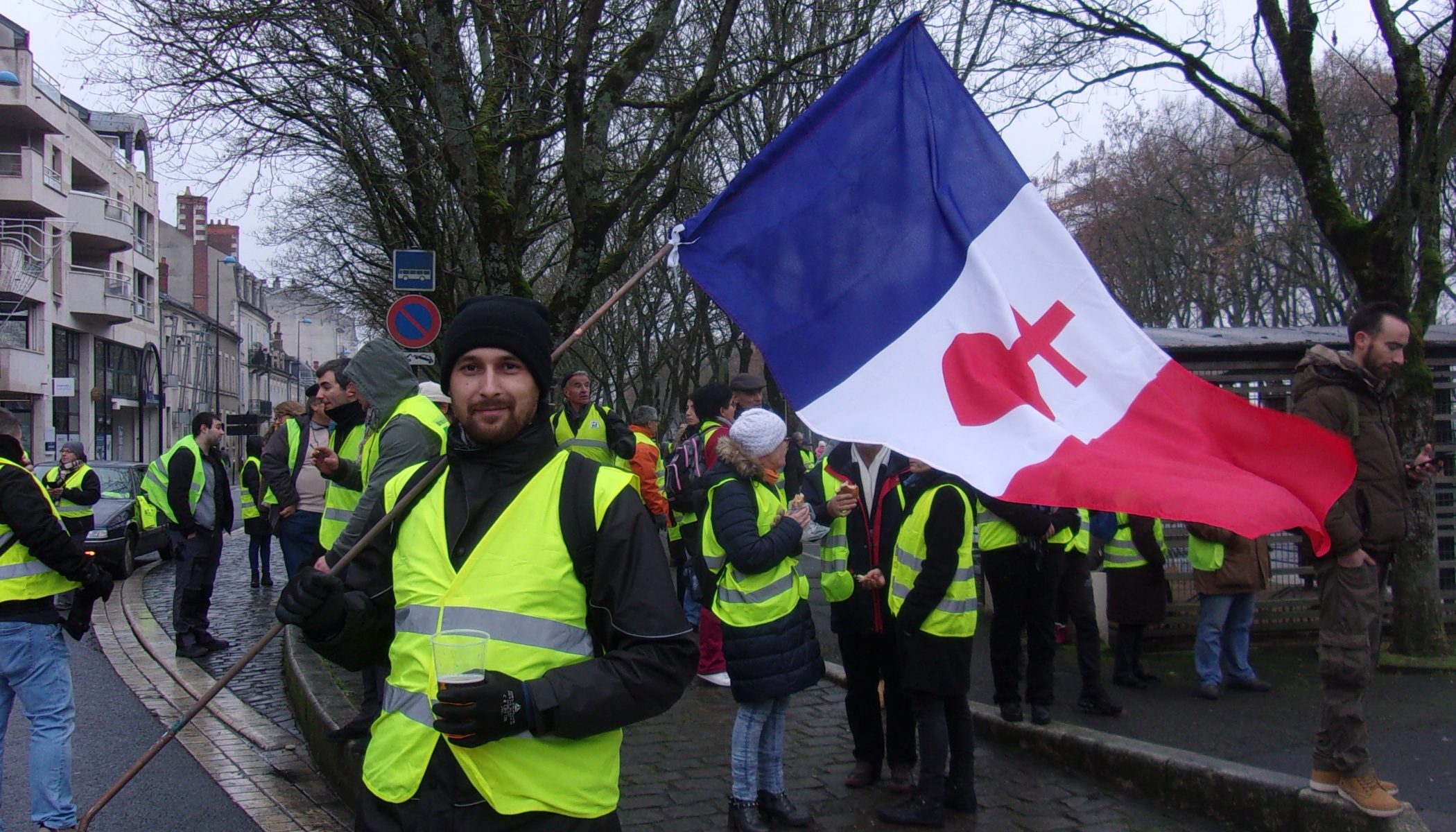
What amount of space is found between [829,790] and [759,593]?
4.44ft

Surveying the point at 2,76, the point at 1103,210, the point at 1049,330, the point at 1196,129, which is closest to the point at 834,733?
the point at 1049,330

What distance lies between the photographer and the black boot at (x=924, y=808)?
5133mm

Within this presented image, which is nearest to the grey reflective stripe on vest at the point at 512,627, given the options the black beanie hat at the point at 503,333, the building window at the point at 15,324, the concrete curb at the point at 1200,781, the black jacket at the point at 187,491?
the black beanie hat at the point at 503,333

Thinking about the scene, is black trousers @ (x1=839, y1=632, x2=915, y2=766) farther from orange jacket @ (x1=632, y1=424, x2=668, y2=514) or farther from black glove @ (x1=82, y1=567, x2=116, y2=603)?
orange jacket @ (x1=632, y1=424, x2=668, y2=514)

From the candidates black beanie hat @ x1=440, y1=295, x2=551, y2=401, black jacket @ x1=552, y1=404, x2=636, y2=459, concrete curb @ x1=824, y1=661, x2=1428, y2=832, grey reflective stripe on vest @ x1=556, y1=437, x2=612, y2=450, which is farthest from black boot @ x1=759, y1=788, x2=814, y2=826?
grey reflective stripe on vest @ x1=556, y1=437, x2=612, y2=450

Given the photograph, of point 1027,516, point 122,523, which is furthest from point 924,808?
point 122,523

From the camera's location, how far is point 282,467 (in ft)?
30.6

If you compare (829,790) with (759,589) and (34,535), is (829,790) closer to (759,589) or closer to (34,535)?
(759,589)

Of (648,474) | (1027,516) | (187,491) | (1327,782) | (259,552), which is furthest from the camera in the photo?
(259,552)

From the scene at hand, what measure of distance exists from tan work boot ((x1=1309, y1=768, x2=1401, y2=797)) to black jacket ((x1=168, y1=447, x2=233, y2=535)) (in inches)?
339

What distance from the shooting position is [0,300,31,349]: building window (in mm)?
38656

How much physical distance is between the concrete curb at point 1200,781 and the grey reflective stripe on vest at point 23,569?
4.99 meters

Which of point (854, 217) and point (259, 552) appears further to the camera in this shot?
point (259, 552)

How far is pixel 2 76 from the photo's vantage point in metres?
36.6
